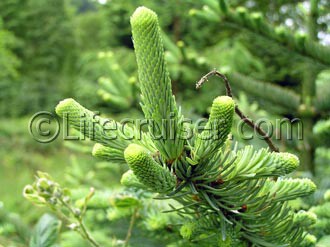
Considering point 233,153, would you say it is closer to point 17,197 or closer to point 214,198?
point 214,198

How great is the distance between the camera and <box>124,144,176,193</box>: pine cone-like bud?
22.7 inches

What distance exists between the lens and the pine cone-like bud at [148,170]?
0.58 metres

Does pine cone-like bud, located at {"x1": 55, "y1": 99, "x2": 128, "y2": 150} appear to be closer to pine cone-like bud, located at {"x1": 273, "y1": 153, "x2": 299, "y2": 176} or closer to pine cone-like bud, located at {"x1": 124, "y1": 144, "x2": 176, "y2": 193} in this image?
pine cone-like bud, located at {"x1": 124, "y1": 144, "x2": 176, "y2": 193}

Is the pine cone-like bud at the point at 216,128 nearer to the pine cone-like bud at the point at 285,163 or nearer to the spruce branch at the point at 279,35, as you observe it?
the pine cone-like bud at the point at 285,163

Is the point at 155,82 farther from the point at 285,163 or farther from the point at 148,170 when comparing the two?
the point at 285,163

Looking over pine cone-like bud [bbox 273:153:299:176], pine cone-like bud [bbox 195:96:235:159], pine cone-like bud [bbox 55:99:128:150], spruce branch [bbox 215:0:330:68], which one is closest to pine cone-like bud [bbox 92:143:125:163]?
pine cone-like bud [bbox 55:99:128:150]

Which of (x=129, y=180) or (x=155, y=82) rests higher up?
(x=155, y=82)

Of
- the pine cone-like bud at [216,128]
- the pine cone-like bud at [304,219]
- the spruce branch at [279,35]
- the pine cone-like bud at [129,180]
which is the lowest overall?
the pine cone-like bud at [304,219]

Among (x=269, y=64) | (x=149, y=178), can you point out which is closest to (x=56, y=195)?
(x=149, y=178)

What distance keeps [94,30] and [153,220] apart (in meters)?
15.5

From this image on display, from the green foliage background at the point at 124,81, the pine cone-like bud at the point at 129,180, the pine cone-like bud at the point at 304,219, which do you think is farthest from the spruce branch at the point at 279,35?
the pine cone-like bud at the point at 129,180

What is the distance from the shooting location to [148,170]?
60 centimetres

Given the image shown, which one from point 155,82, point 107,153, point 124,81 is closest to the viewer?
point 155,82

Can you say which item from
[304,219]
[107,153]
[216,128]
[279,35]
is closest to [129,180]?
[107,153]
